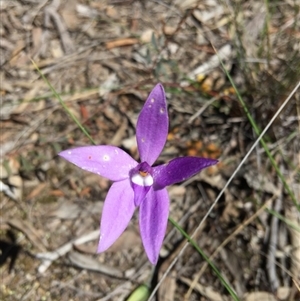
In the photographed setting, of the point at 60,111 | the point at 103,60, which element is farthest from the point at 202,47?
the point at 60,111

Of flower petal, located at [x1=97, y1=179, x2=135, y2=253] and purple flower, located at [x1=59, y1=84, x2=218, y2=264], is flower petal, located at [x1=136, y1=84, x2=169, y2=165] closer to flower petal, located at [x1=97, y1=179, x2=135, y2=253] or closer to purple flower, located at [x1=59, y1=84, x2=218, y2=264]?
purple flower, located at [x1=59, y1=84, x2=218, y2=264]

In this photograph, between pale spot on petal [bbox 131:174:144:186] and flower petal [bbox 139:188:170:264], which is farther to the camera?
pale spot on petal [bbox 131:174:144:186]

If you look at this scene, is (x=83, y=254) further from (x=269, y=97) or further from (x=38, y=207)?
(x=269, y=97)

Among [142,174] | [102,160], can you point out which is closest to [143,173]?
[142,174]

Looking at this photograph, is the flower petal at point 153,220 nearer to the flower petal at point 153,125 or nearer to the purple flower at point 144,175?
the purple flower at point 144,175

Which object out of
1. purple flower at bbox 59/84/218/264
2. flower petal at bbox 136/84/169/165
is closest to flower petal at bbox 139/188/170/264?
purple flower at bbox 59/84/218/264

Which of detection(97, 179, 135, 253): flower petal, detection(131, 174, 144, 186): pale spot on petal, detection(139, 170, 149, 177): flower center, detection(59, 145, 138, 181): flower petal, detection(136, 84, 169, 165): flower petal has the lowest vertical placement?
detection(97, 179, 135, 253): flower petal
